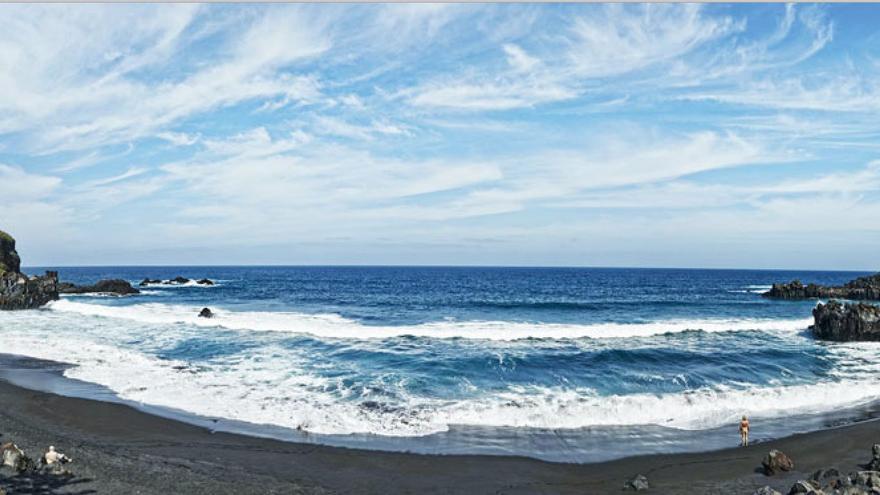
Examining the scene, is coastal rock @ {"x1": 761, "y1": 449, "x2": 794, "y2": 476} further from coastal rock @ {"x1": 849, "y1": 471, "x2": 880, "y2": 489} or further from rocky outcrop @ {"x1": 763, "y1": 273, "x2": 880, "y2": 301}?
rocky outcrop @ {"x1": 763, "y1": 273, "x2": 880, "y2": 301}

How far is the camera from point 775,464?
44.1 feet

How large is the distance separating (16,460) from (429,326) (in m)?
28.7

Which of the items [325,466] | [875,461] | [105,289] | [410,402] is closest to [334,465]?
[325,466]

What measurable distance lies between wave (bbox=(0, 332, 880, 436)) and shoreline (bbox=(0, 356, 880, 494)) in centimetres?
219

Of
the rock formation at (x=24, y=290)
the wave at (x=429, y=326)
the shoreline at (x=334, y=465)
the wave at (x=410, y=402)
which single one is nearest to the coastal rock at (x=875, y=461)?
the shoreline at (x=334, y=465)

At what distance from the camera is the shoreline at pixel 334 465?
12.2 meters

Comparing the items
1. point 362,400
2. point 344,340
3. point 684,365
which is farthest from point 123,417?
point 684,365

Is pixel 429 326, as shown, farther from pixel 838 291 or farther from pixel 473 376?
pixel 838 291

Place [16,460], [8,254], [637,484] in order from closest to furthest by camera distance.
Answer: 1. [16,460]
2. [637,484]
3. [8,254]

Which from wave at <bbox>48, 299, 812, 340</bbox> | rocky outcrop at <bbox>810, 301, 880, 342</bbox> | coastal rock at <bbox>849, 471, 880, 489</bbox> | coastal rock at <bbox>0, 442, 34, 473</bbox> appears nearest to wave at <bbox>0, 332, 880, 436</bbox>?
coastal rock at <bbox>0, 442, 34, 473</bbox>

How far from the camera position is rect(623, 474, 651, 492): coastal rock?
486 inches

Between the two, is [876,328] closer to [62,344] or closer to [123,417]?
[123,417]

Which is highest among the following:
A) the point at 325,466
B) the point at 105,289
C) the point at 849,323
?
the point at 849,323

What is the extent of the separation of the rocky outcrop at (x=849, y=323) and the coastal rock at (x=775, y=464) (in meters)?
27.6
